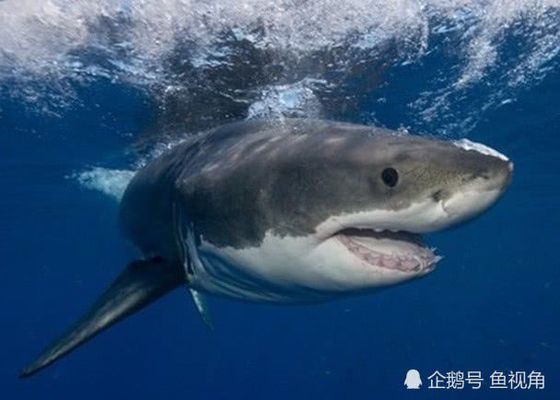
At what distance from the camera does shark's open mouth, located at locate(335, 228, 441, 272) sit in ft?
11.9

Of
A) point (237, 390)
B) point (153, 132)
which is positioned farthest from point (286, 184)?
point (237, 390)

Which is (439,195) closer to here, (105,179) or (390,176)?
(390,176)

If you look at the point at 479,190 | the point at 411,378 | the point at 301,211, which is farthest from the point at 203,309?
the point at 411,378

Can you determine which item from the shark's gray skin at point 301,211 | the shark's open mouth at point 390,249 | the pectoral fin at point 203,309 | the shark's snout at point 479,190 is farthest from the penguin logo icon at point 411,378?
the shark's snout at point 479,190

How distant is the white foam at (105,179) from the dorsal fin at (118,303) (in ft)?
51.1

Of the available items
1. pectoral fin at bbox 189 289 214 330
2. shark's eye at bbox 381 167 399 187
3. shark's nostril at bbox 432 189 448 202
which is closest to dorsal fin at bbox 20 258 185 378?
shark's eye at bbox 381 167 399 187

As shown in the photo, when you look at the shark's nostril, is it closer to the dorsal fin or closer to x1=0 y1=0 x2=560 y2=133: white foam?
the dorsal fin

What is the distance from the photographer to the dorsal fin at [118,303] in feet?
16.7

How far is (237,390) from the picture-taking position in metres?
105

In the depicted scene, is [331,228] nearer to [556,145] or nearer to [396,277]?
[396,277]

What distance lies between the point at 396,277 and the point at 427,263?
211 mm

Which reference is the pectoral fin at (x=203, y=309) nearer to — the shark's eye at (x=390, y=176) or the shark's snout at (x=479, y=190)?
the shark's eye at (x=390, y=176)

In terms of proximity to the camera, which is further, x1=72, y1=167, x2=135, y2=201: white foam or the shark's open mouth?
x1=72, y1=167, x2=135, y2=201: white foam

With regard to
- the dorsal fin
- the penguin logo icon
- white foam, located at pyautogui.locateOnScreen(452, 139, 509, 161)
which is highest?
the penguin logo icon
